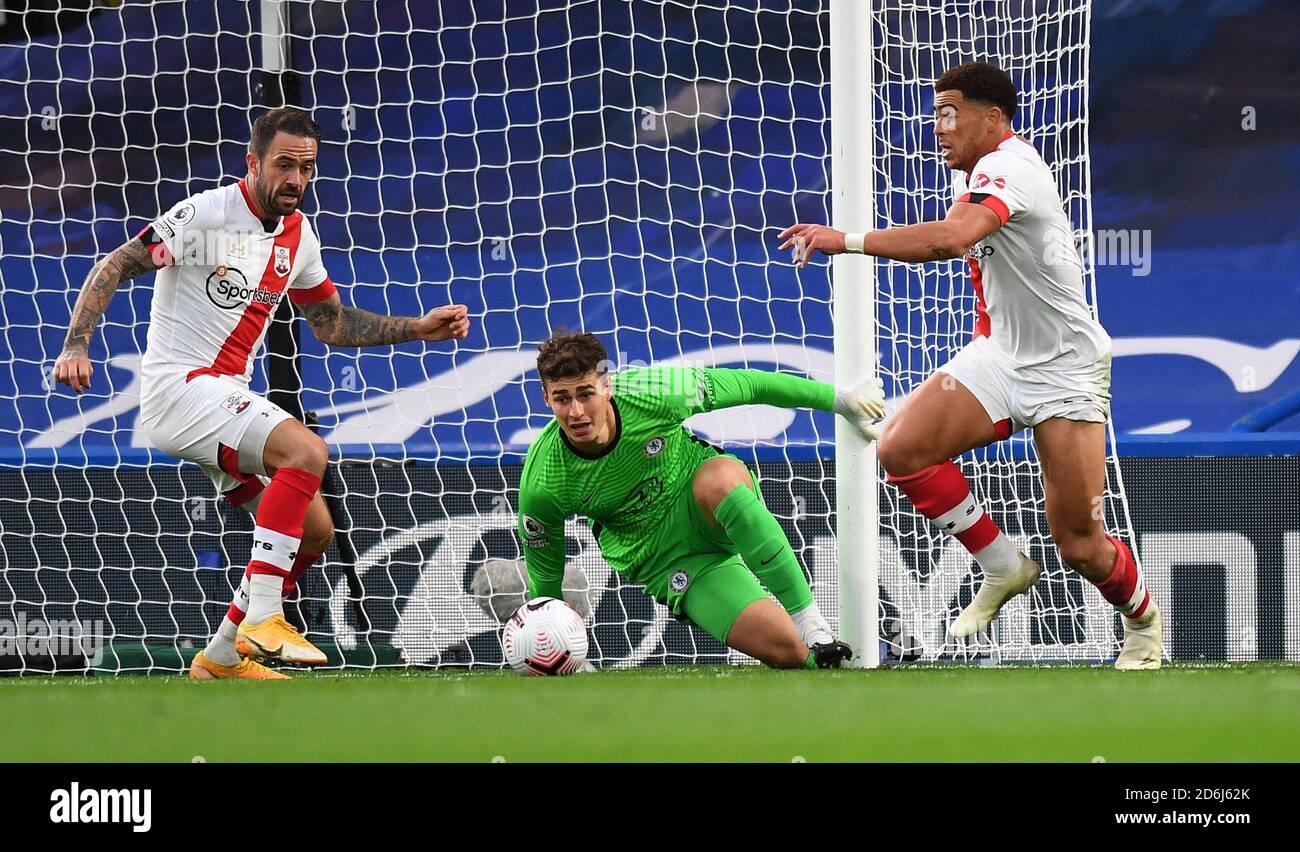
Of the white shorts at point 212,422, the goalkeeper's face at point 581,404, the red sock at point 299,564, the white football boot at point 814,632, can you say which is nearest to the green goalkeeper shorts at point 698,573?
the white football boot at point 814,632

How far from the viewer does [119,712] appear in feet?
10.8

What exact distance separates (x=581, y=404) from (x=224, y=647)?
1.35 metres

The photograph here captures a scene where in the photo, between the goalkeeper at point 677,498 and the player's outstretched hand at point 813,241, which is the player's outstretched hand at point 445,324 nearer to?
the goalkeeper at point 677,498

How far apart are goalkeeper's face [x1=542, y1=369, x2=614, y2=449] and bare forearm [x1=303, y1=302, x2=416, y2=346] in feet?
2.63

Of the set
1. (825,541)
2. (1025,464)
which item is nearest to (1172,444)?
(1025,464)

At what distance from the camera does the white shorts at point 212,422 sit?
173 inches

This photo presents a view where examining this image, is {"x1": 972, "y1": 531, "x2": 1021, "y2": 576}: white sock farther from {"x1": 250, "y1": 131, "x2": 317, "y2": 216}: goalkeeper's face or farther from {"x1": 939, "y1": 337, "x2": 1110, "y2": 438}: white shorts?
{"x1": 250, "y1": 131, "x2": 317, "y2": 216}: goalkeeper's face

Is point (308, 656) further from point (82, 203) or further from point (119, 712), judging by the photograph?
point (82, 203)

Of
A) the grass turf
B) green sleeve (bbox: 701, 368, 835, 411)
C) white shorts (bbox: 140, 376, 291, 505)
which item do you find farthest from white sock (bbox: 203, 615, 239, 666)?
green sleeve (bbox: 701, 368, 835, 411)

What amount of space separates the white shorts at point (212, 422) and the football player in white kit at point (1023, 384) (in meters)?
1.82

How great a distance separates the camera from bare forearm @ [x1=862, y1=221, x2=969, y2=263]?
3.66 metres

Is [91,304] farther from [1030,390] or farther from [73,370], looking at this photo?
[1030,390]

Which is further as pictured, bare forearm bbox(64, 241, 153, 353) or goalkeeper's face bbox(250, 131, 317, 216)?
goalkeeper's face bbox(250, 131, 317, 216)

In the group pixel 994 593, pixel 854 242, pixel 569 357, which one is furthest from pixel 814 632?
pixel 854 242
